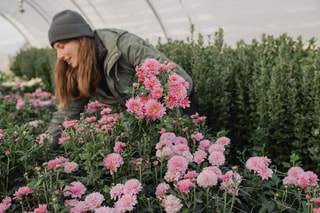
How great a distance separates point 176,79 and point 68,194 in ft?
2.09

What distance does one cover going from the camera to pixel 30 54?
836 centimetres

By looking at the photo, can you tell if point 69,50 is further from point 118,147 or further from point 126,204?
point 126,204

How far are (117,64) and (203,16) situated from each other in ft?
19.7

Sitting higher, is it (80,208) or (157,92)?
(157,92)

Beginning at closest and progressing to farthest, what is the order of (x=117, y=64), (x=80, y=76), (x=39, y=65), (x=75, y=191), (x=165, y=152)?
(x=75, y=191) → (x=165, y=152) → (x=80, y=76) → (x=117, y=64) → (x=39, y=65)

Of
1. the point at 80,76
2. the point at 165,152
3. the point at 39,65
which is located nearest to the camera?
the point at 165,152

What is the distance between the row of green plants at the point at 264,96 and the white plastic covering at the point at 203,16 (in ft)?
11.3

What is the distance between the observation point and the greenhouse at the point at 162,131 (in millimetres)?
1123

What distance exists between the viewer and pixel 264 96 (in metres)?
2.14

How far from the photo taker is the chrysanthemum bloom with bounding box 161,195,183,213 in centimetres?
104

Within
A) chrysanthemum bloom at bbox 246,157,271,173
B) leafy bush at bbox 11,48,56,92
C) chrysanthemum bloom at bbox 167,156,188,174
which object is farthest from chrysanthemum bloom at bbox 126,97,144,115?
leafy bush at bbox 11,48,56,92

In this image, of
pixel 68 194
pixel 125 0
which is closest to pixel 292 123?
pixel 68 194

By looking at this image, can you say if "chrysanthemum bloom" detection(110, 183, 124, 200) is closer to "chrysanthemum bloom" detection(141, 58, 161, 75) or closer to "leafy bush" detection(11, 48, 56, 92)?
"chrysanthemum bloom" detection(141, 58, 161, 75)

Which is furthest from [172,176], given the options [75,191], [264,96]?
[264,96]
